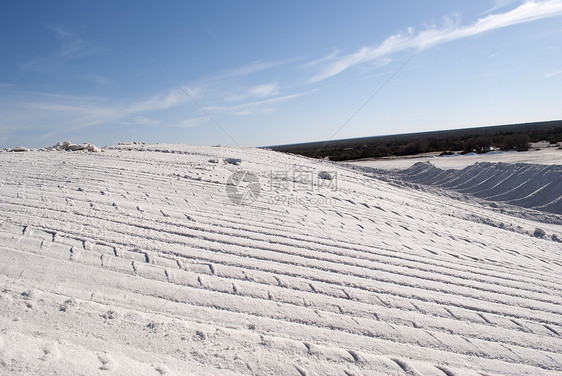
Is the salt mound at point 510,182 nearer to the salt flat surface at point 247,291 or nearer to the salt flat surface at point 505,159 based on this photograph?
the salt flat surface at point 505,159

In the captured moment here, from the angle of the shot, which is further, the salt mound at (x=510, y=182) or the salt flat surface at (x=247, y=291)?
the salt mound at (x=510, y=182)

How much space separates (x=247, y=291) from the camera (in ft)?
8.77

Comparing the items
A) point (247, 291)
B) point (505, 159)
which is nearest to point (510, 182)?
point (505, 159)

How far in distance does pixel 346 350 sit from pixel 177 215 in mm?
2696

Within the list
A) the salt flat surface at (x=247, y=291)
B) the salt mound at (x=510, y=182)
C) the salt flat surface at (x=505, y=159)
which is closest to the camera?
the salt flat surface at (x=247, y=291)

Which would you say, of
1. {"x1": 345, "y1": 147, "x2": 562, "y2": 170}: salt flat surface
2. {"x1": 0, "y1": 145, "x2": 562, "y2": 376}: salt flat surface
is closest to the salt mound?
{"x1": 345, "y1": 147, "x2": 562, "y2": 170}: salt flat surface

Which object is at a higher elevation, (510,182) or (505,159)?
(505,159)

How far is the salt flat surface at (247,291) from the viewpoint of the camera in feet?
6.49

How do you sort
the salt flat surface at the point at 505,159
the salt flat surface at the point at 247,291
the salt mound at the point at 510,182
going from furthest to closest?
the salt flat surface at the point at 505,159, the salt mound at the point at 510,182, the salt flat surface at the point at 247,291

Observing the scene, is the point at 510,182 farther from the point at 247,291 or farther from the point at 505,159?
the point at 247,291

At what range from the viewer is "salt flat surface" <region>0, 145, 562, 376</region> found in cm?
198

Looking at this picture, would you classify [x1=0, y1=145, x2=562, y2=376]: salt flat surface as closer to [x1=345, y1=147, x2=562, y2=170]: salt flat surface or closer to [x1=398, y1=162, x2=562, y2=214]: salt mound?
[x1=398, y1=162, x2=562, y2=214]: salt mound

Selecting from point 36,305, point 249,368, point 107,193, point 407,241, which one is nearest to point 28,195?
point 107,193

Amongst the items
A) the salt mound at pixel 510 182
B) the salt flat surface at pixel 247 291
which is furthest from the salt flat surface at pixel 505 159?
the salt flat surface at pixel 247 291
